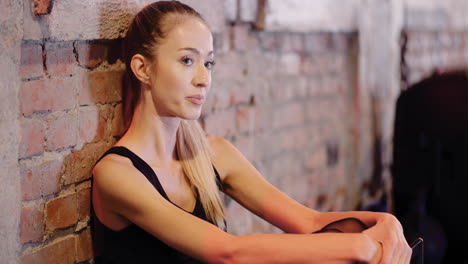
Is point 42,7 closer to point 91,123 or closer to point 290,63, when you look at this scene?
point 91,123

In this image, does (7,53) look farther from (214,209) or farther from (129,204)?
(214,209)

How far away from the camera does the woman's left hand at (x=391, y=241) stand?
5.56 ft

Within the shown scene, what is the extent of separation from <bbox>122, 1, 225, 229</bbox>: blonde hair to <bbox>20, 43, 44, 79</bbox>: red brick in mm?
290

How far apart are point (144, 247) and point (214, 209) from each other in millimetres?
290

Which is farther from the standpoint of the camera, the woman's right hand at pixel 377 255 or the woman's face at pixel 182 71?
the woman's face at pixel 182 71

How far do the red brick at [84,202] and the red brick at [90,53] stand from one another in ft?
1.15

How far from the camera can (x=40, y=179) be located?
1.65 m

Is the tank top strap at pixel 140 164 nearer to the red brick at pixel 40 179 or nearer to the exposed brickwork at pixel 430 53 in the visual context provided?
the red brick at pixel 40 179

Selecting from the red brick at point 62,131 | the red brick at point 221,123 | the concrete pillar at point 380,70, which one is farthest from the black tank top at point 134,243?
the concrete pillar at point 380,70

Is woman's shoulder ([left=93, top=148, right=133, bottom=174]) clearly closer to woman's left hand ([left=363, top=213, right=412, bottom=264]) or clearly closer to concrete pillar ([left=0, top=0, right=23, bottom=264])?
concrete pillar ([left=0, top=0, right=23, bottom=264])

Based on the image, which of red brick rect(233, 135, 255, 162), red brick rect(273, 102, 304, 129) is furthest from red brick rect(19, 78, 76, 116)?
red brick rect(273, 102, 304, 129)

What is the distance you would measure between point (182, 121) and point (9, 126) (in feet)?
1.96

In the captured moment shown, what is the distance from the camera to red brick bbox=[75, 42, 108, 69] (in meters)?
1.75

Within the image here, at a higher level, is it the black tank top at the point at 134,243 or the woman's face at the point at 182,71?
the woman's face at the point at 182,71
